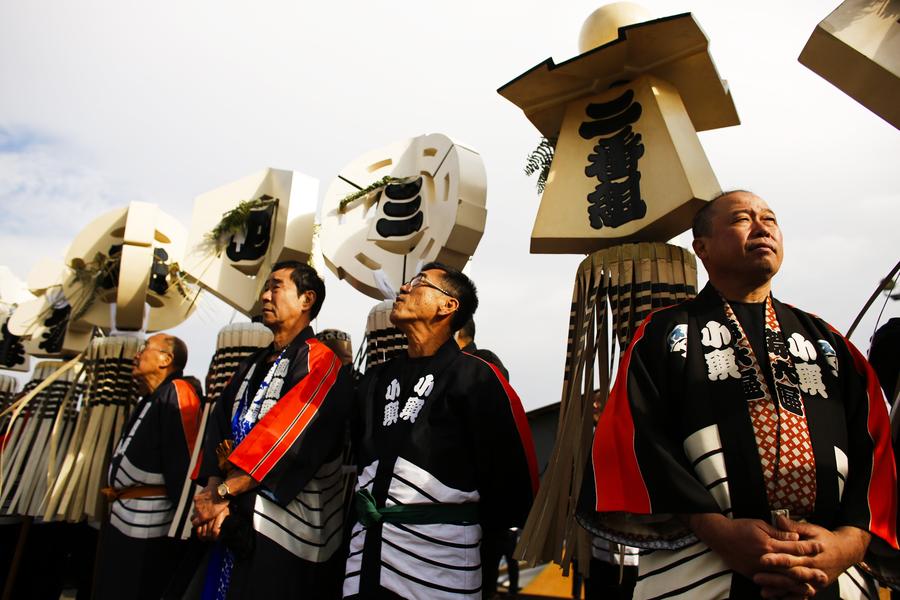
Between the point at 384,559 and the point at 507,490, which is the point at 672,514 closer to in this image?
the point at 507,490

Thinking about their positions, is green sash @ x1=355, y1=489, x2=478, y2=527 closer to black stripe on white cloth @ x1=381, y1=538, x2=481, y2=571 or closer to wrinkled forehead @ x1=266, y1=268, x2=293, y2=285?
black stripe on white cloth @ x1=381, y1=538, x2=481, y2=571

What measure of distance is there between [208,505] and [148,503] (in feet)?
3.89

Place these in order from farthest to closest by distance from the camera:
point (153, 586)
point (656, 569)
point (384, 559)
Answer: point (153, 586)
point (384, 559)
point (656, 569)

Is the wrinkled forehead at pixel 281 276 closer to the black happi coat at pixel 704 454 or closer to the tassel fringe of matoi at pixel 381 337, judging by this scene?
the tassel fringe of matoi at pixel 381 337

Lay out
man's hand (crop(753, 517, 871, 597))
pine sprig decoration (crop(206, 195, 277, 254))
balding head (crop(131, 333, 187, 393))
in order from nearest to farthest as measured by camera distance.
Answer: man's hand (crop(753, 517, 871, 597)) < balding head (crop(131, 333, 187, 393)) < pine sprig decoration (crop(206, 195, 277, 254))

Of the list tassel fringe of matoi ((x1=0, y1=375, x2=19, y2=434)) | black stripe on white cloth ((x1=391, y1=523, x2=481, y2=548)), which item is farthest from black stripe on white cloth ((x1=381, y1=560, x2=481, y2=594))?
tassel fringe of matoi ((x1=0, y1=375, x2=19, y2=434))

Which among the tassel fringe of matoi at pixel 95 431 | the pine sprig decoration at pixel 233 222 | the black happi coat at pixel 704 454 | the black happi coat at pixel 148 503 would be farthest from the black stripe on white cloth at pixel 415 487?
the tassel fringe of matoi at pixel 95 431

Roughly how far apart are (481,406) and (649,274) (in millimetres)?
820

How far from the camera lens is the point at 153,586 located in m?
3.48

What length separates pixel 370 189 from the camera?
13.0ft

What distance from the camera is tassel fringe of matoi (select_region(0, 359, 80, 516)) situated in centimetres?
491

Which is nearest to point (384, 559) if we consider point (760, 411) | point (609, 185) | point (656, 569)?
point (656, 569)

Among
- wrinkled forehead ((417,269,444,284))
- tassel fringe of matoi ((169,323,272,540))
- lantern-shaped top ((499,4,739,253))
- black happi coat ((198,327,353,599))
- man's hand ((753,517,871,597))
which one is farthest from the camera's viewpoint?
tassel fringe of matoi ((169,323,272,540))

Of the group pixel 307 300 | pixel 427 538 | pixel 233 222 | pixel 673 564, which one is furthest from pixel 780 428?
pixel 233 222
